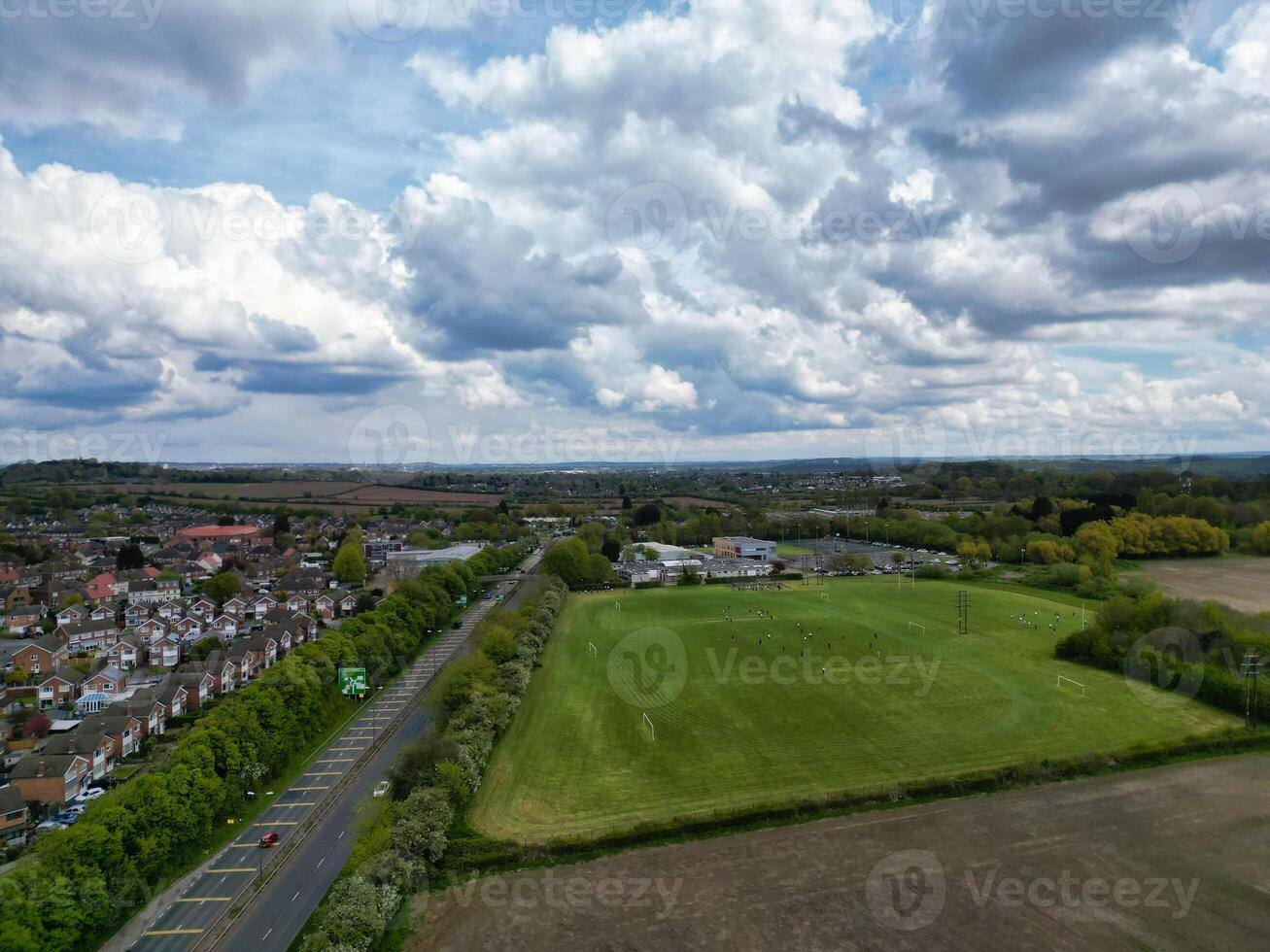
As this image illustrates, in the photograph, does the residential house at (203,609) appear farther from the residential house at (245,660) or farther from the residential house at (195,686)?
the residential house at (195,686)

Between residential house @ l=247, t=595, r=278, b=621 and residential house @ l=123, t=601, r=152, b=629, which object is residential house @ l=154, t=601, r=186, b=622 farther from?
residential house @ l=247, t=595, r=278, b=621

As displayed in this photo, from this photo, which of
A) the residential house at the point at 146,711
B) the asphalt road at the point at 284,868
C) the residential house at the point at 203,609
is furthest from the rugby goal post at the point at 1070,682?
the residential house at the point at 203,609

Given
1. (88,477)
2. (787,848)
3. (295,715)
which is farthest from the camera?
(88,477)

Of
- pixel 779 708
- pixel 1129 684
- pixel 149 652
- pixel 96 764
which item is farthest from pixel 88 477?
pixel 1129 684

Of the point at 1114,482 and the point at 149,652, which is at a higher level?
the point at 1114,482

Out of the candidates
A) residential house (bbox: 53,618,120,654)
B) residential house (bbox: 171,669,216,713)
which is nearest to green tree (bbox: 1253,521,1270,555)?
residential house (bbox: 171,669,216,713)

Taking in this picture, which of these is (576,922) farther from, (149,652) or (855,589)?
(855,589)
